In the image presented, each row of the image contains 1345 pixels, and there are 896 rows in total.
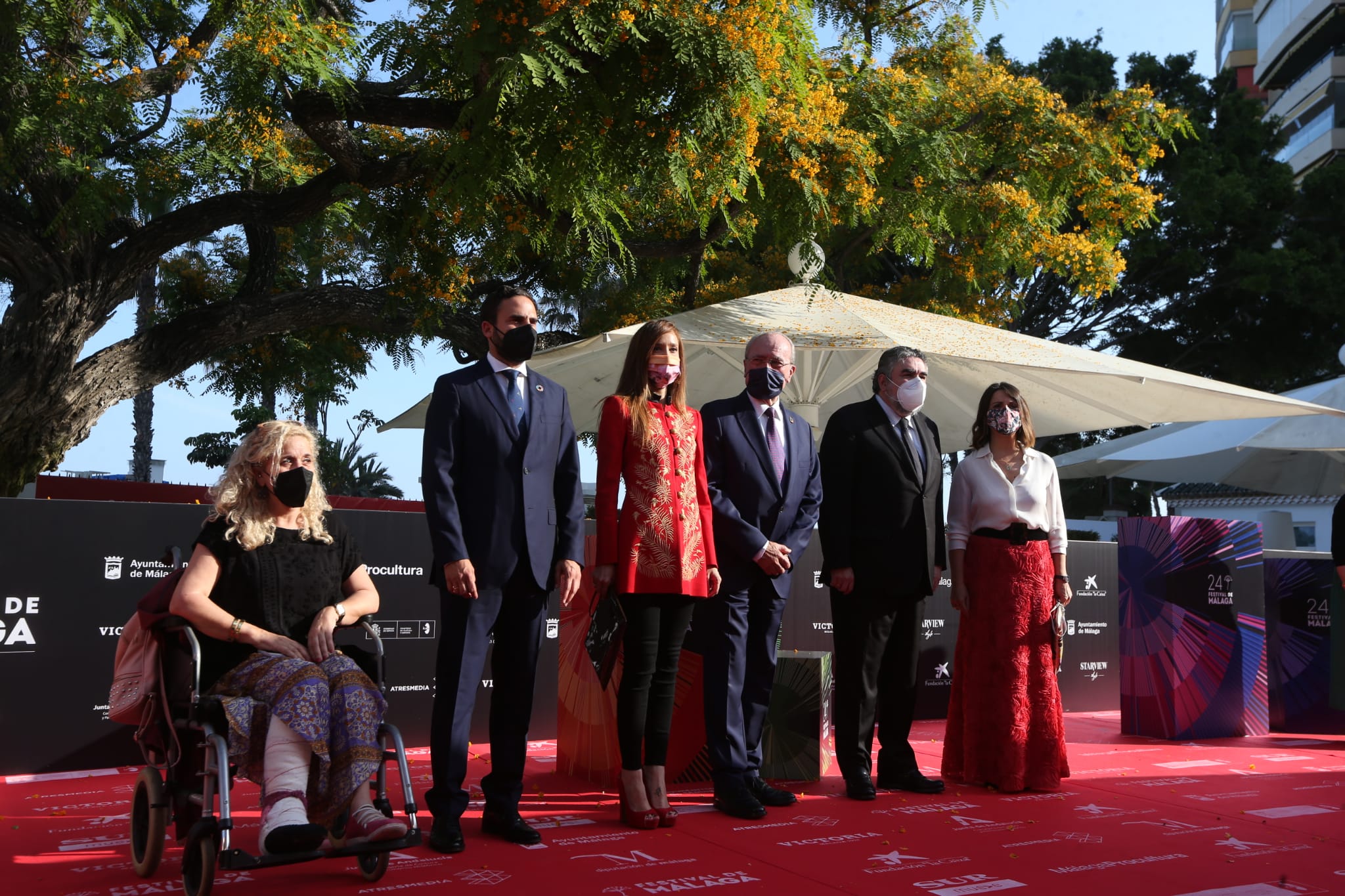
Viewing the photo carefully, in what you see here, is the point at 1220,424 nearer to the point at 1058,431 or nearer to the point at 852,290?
the point at 1058,431

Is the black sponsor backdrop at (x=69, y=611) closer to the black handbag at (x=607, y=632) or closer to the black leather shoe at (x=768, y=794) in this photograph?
the black handbag at (x=607, y=632)

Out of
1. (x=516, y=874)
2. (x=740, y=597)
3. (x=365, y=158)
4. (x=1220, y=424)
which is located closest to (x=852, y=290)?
(x=1220, y=424)

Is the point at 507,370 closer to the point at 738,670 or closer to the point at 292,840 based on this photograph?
the point at 738,670

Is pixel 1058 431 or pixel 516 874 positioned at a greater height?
pixel 1058 431

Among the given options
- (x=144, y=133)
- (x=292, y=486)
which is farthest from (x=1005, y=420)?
(x=144, y=133)

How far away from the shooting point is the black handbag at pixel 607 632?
4.43 metres

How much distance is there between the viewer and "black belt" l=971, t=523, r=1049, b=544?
5398 mm

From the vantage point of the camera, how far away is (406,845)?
3324 millimetres

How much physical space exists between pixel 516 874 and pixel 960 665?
2607 mm

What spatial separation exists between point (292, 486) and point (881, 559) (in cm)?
254

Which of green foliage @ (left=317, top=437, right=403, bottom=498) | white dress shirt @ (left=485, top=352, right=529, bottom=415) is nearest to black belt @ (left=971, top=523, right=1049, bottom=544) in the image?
white dress shirt @ (left=485, top=352, right=529, bottom=415)

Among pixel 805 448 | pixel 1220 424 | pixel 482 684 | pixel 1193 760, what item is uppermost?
pixel 1220 424

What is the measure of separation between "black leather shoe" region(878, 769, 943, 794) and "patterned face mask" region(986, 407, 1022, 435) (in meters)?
1.59

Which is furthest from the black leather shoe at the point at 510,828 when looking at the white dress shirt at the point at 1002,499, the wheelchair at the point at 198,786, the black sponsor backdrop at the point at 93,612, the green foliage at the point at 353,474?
the green foliage at the point at 353,474
